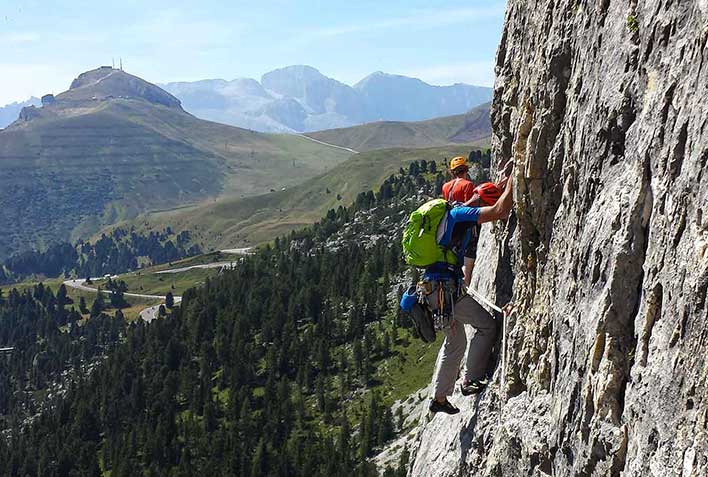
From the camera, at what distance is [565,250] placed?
11758mm

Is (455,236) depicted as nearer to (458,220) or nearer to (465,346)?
(458,220)

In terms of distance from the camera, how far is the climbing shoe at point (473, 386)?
15.6 meters

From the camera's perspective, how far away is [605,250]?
985 cm

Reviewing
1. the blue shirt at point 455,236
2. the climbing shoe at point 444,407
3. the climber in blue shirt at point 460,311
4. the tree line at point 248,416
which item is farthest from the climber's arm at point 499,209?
the tree line at point 248,416

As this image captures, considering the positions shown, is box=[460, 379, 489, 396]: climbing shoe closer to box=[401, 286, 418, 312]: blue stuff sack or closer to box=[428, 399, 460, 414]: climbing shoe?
box=[428, 399, 460, 414]: climbing shoe

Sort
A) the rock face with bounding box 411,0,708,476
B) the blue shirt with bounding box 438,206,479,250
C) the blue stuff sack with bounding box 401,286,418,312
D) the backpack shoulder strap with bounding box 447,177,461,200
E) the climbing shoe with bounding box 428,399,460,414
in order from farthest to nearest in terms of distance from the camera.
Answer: the climbing shoe with bounding box 428,399,460,414
the backpack shoulder strap with bounding box 447,177,461,200
the blue stuff sack with bounding box 401,286,418,312
the blue shirt with bounding box 438,206,479,250
the rock face with bounding box 411,0,708,476

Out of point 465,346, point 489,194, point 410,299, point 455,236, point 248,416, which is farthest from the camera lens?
point 248,416

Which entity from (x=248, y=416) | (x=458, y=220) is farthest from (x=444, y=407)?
(x=248, y=416)

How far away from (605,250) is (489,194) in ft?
18.1

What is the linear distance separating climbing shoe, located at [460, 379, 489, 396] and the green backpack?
3.05 m

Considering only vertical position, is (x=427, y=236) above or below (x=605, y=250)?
below

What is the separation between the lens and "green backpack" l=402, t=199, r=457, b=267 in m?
14.6

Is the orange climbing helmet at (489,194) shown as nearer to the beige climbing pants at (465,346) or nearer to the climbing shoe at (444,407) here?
the beige climbing pants at (465,346)

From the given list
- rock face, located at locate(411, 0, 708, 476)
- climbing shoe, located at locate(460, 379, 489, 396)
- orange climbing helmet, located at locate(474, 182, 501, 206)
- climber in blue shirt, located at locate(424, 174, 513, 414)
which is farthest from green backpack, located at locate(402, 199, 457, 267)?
climbing shoe, located at locate(460, 379, 489, 396)
